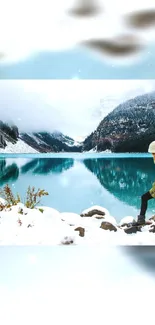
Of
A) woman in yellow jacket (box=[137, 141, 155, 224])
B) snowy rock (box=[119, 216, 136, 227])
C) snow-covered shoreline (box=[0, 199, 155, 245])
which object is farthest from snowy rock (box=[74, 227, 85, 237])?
woman in yellow jacket (box=[137, 141, 155, 224])

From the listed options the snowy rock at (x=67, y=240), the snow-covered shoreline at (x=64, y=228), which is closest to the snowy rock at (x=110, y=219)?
the snow-covered shoreline at (x=64, y=228)

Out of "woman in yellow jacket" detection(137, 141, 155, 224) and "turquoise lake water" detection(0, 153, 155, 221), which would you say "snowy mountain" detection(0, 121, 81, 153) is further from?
"woman in yellow jacket" detection(137, 141, 155, 224)

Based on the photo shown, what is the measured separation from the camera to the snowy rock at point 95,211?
4785mm

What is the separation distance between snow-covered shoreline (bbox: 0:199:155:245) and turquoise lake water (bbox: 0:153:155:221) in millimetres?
76

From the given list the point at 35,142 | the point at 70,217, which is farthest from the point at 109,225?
the point at 35,142

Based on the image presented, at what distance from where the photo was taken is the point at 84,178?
16.1 ft

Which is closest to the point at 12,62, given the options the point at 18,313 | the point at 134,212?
the point at 134,212

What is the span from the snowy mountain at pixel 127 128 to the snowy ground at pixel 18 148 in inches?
22.3

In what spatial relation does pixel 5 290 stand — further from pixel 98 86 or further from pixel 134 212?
pixel 98 86

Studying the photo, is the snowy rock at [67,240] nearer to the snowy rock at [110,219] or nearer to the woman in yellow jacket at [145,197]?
the snowy rock at [110,219]

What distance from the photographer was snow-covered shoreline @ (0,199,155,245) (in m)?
4.72

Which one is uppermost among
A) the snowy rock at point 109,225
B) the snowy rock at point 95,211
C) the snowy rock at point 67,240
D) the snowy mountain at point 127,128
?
the snowy mountain at point 127,128

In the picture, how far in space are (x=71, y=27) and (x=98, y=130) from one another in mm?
1045

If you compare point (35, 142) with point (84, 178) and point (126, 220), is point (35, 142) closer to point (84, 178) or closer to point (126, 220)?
point (84, 178)
